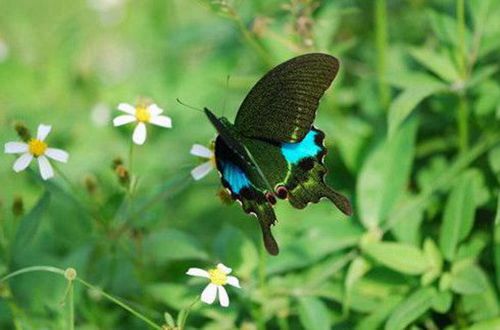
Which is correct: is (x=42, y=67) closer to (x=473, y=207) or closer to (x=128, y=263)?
(x=128, y=263)

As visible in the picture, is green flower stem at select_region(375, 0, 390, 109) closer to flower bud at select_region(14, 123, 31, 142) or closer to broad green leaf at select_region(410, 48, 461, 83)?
broad green leaf at select_region(410, 48, 461, 83)

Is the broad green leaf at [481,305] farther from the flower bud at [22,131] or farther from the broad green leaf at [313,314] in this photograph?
the flower bud at [22,131]

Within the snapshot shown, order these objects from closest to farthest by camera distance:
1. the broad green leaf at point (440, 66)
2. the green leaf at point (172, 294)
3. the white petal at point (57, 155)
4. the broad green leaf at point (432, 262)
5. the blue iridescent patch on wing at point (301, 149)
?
the blue iridescent patch on wing at point (301, 149) → the white petal at point (57, 155) → the broad green leaf at point (432, 262) → the green leaf at point (172, 294) → the broad green leaf at point (440, 66)

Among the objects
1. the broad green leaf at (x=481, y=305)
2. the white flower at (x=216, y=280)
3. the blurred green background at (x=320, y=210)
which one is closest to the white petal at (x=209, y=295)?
the white flower at (x=216, y=280)

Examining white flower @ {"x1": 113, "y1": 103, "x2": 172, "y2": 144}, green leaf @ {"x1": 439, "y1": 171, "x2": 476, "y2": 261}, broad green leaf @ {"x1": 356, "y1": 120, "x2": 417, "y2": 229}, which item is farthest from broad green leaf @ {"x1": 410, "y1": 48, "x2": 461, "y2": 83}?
white flower @ {"x1": 113, "y1": 103, "x2": 172, "y2": 144}

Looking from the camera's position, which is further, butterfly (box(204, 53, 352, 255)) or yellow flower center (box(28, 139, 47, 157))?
yellow flower center (box(28, 139, 47, 157))

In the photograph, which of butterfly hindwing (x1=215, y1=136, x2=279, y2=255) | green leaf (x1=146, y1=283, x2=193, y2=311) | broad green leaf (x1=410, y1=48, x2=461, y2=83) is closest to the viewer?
butterfly hindwing (x1=215, y1=136, x2=279, y2=255)

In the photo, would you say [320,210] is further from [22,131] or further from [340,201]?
[22,131]
